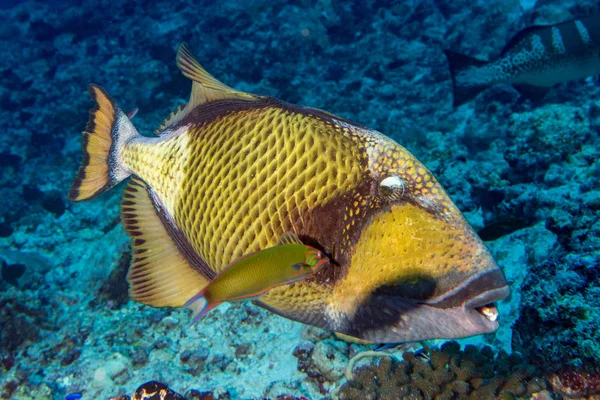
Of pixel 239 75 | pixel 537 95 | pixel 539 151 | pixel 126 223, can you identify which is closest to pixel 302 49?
pixel 239 75

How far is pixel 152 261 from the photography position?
5.50ft

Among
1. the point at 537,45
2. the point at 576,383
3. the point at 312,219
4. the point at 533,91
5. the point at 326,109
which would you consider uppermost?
the point at 537,45

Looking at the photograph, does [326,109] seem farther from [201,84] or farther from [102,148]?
[201,84]

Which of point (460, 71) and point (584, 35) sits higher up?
point (584, 35)

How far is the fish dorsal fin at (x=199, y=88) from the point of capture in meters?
1.58

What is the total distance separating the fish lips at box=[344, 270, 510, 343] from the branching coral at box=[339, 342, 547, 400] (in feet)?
4.94

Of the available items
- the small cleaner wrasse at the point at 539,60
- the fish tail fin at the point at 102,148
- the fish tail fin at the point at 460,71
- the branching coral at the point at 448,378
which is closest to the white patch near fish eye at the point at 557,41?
the small cleaner wrasse at the point at 539,60

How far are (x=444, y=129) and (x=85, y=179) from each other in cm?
770

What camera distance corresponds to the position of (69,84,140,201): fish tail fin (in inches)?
76.0

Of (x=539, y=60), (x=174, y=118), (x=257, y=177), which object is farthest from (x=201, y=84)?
(x=539, y=60)

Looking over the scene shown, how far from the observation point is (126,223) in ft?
5.67

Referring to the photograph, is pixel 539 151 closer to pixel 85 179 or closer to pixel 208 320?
pixel 208 320

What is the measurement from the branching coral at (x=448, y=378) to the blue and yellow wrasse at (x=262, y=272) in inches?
67.5

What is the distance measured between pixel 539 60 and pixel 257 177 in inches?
272
